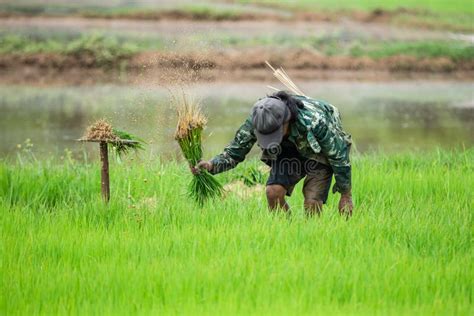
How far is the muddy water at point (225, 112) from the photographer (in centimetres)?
1176

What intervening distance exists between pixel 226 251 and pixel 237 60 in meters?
11.5

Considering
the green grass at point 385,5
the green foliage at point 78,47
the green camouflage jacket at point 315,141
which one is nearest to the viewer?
the green camouflage jacket at point 315,141

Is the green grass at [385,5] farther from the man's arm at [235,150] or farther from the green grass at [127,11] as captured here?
the man's arm at [235,150]

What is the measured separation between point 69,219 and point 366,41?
12.3 m

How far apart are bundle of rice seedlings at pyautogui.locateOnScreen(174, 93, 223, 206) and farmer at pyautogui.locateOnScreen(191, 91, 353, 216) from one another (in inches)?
4.9

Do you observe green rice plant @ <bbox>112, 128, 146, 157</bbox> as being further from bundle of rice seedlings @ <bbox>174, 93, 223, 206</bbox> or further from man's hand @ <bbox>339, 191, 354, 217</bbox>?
man's hand @ <bbox>339, 191, 354, 217</bbox>

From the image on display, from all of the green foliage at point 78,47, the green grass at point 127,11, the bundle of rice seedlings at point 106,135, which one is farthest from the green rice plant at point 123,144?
the green grass at point 127,11

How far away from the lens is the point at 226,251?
18.6 feet

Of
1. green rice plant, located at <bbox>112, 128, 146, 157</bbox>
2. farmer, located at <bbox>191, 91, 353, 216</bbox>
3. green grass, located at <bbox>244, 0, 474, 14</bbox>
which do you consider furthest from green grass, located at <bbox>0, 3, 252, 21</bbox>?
farmer, located at <bbox>191, 91, 353, 216</bbox>

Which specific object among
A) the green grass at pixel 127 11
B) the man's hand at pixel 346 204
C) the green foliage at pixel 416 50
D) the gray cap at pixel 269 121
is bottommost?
the man's hand at pixel 346 204

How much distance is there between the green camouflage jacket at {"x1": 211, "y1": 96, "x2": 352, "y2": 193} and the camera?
20.0 ft

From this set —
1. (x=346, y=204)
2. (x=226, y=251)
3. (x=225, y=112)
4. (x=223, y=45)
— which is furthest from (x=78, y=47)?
(x=226, y=251)

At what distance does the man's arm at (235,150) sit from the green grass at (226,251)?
32 cm

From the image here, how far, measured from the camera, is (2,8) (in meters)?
19.2
